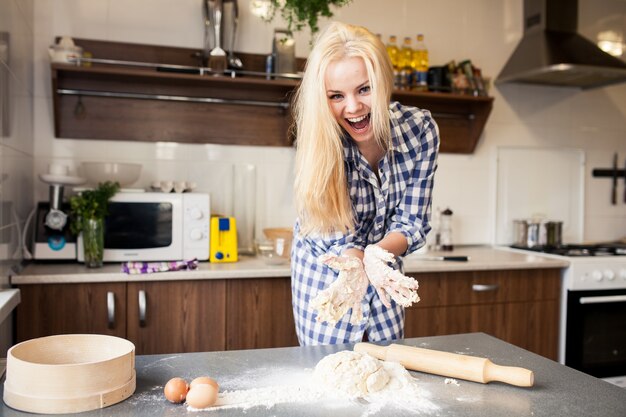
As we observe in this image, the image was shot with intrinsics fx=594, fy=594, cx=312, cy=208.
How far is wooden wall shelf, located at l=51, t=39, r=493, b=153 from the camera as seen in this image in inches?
105

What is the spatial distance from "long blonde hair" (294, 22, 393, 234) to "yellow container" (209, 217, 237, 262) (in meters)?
1.12

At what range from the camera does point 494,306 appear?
9.14 feet

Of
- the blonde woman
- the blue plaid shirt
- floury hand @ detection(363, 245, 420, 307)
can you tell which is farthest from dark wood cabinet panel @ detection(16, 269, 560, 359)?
floury hand @ detection(363, 245, 420, 307)

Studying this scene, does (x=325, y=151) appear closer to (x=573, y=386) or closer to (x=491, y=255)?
(x=573, y=386)

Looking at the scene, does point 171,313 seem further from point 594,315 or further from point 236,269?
point 594,315

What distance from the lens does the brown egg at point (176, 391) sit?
1.04 meters

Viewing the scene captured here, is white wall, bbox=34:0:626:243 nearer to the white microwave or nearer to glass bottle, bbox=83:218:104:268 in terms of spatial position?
the white microwave

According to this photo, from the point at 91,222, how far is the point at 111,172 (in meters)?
0.32

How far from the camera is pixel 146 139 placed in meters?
2.80

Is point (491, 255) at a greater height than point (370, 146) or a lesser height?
lesser

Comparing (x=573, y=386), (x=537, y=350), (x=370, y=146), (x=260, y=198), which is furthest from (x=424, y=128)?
(x=537, y=350)

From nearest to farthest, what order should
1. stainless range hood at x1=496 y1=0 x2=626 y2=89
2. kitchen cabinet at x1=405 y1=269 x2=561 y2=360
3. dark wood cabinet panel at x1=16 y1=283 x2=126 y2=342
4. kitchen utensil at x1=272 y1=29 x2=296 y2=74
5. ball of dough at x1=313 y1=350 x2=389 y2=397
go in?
1. ball of dough at x1=313 y1=350 x2=389 y2=397
2. dark wood cabinet panel at x1=16 y1=283 x2=126 y2=342
3. kitchen cabinet at x1=405 y1=269 x2=561 y2=360
4. kitchen utensil at x1=272 y1=29 x2=296 y2=74
5. stainless range hood at x1=496 y1=0 x2=626 y2=89

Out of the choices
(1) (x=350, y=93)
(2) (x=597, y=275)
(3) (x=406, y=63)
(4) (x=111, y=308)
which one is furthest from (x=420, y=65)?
(4) (x=111, y=308)

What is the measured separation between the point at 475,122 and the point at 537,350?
1.25m
